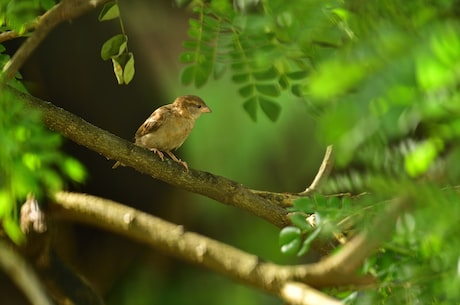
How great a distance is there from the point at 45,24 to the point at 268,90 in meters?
0.73

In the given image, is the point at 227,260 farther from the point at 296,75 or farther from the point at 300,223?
the point at 296,75

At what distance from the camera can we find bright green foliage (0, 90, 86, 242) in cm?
175

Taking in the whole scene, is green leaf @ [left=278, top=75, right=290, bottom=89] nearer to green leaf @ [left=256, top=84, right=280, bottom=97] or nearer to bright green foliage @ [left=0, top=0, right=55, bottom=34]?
green leaf @ [left=256, top=84, right=280, bottom=97]

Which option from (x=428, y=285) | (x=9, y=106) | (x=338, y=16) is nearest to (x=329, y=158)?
(x=338, y=16)

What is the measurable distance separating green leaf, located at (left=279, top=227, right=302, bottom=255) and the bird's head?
1944 millimetres

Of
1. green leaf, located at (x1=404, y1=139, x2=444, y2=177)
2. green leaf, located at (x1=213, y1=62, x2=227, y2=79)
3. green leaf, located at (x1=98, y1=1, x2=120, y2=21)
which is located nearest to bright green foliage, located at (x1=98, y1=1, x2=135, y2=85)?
green leaf, located at (x1=98, y1=1, x2=120, y2=21)

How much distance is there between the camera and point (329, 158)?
3041mm

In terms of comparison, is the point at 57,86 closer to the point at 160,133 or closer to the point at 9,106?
the point at 160,133

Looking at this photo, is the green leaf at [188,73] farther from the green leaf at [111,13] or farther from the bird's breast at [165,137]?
the bird's breast at [165,137]

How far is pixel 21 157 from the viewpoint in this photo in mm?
1836

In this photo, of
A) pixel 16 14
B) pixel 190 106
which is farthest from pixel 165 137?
pixel 16 14

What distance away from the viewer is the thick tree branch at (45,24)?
7.61 feet

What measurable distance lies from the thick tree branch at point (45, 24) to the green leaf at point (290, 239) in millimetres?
861

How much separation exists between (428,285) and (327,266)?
1.22 ft
